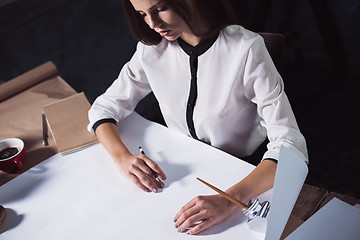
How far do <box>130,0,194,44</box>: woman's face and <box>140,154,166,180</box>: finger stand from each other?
326 millimetres

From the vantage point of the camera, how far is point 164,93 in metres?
1.21

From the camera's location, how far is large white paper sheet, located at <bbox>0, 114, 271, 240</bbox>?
0.86 meters

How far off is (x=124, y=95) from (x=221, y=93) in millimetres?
318

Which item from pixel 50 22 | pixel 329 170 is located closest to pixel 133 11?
pixel 329 170

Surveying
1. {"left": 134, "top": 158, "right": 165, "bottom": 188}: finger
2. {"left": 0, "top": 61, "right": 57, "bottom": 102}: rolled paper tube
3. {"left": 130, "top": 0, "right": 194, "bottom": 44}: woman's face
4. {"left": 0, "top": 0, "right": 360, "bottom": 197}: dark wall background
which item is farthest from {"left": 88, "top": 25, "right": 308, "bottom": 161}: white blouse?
{"left": 0, "top": 0, "right": 360, "bottom": 197}: dark wall background

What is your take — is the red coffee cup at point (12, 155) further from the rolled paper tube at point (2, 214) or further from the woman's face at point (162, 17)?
the woman's face at point (162, 17)

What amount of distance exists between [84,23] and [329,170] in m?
1.95

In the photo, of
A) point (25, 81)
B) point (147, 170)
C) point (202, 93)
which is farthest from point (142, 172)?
point (25, 81)

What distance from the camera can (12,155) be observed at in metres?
1.08

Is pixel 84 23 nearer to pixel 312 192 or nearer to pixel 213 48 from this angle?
pixel 213 48

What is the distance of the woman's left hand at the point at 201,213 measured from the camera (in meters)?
0.83

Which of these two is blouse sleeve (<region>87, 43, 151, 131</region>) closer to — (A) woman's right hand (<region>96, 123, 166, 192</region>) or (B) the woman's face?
(A) woman's right hand (<region>96, 123, 166, 192</region>)

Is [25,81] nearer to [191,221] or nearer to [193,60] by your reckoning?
[193,60]

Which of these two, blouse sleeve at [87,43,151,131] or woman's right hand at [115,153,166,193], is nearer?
woman's right hand at [115,153,166,193]
